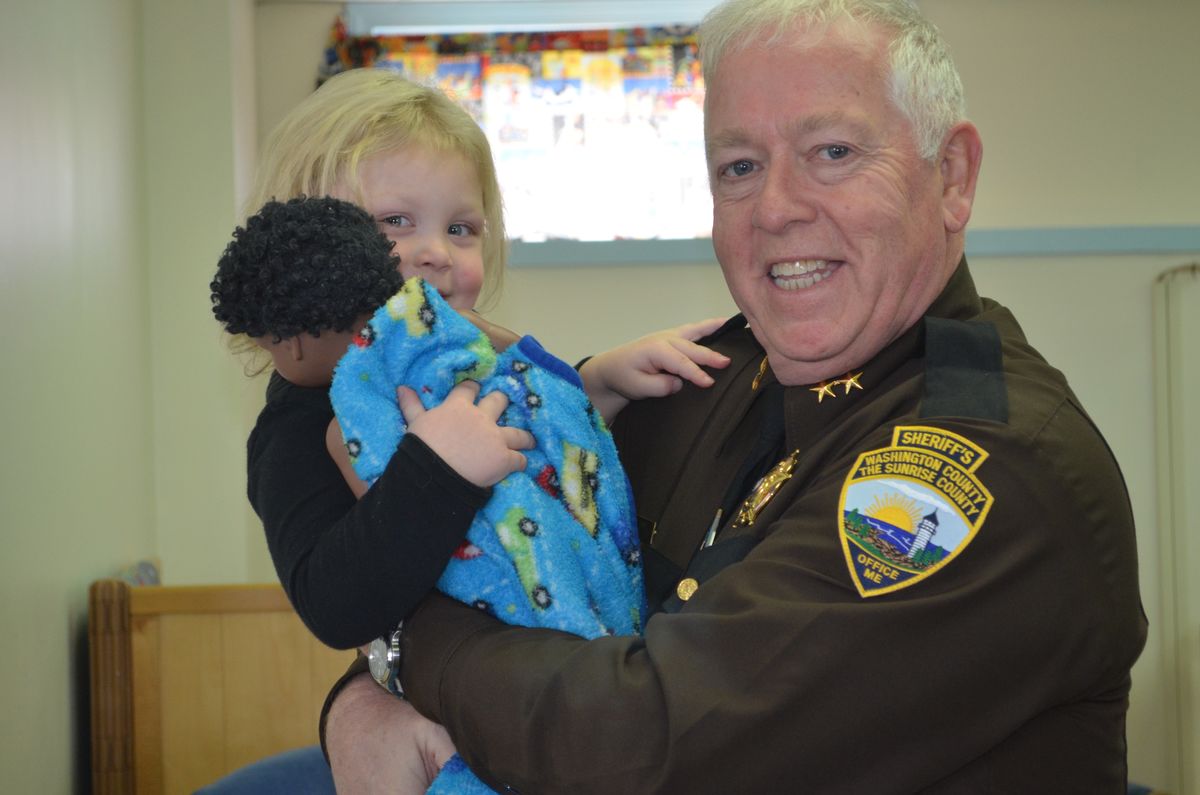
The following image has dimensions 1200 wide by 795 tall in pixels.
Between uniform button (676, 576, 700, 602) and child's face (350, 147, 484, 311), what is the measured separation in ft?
2.01

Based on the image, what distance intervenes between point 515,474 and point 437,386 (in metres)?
0.13

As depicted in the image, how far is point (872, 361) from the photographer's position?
1424 mm

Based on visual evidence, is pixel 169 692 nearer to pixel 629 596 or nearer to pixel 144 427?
pixel 144 427

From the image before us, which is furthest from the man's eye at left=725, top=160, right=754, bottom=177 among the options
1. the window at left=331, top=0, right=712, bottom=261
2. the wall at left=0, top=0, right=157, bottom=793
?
the window at left=331, top=0, right=712, bottom=261

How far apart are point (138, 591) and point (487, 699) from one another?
2.05 m

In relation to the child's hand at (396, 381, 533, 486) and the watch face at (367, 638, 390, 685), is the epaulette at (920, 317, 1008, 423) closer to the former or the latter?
the child's hand at (396, 381, 533, 486)

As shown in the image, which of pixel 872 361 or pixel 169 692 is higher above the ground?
pixel 872 361

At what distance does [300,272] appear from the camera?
1308 mm

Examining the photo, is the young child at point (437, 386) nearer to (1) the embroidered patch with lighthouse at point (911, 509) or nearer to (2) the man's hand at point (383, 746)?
(2) the man's hand at point (383, 746)

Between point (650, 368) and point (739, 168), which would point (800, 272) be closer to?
point (739, 168)

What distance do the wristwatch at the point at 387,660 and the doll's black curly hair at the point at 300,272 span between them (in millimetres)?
343

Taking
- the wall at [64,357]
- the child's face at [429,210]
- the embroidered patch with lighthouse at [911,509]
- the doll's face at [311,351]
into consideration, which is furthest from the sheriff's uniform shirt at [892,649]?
the wall at [64,357]

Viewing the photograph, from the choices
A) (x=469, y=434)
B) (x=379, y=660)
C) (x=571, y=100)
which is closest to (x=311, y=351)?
(x=469, y=434)

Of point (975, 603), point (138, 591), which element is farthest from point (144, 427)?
point (975, 603)
